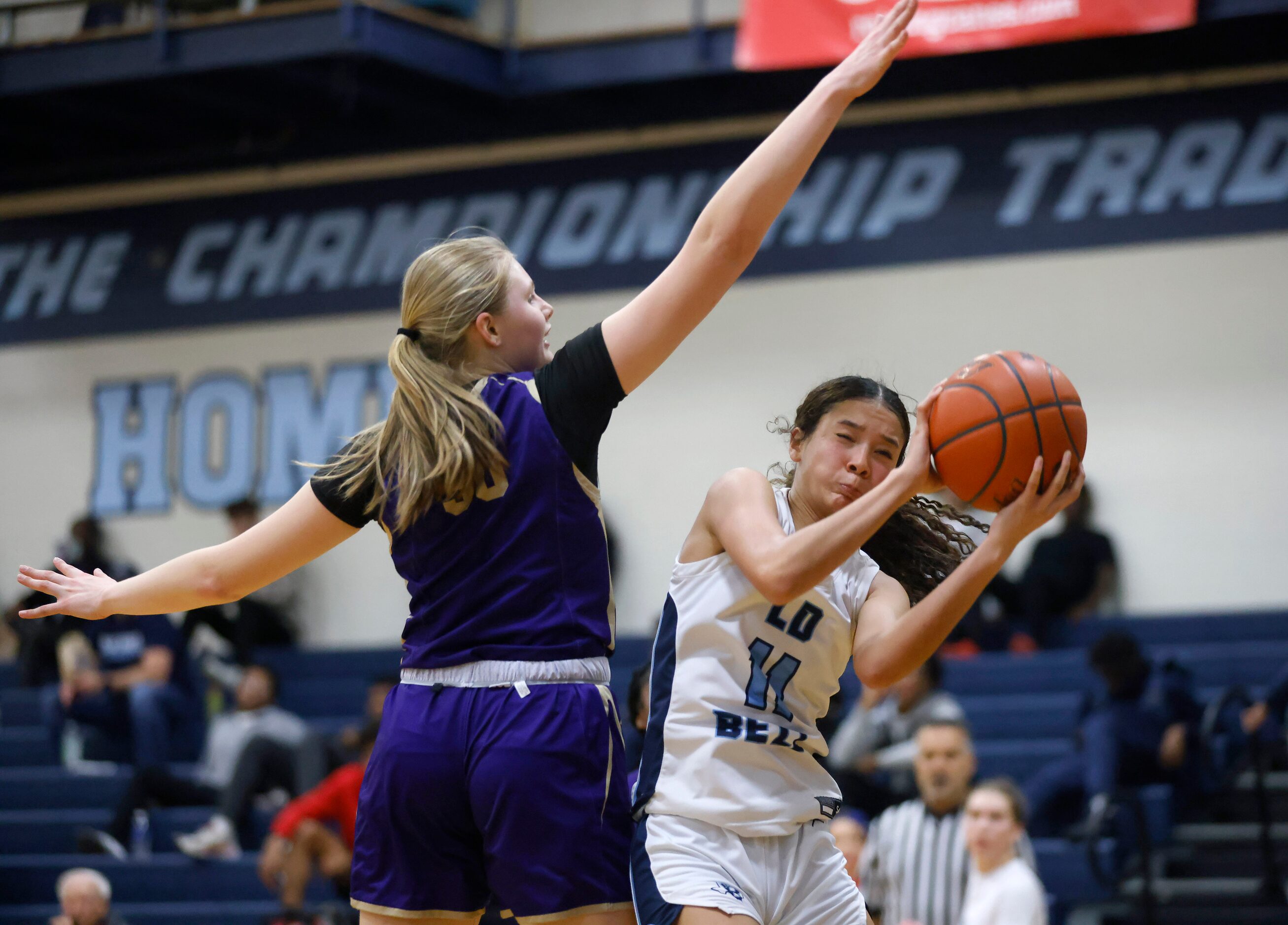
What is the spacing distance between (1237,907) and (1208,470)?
399 centimetres

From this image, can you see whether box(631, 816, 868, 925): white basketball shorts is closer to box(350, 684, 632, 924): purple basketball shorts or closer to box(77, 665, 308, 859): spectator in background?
box(350, 684, 632, 924): purple basketball shorts

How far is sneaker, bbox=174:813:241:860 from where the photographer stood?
8570 millimetres

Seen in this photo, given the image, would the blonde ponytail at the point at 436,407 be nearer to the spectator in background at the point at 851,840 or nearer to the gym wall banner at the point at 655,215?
the spectator in background at the point at 851,840

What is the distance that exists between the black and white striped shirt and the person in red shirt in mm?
2796

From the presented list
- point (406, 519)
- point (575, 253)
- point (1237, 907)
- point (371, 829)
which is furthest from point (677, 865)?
point (575, 253)

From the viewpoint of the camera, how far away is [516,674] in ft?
7.91

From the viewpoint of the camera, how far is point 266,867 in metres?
7.68

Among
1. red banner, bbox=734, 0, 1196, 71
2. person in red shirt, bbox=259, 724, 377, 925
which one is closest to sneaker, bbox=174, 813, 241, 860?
person in red shirt, bbox=259, 724, 377, 925

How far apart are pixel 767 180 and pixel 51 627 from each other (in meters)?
10.1

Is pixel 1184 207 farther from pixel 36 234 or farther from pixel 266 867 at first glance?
pixel 36 234

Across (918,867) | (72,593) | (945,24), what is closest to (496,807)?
(72,593)

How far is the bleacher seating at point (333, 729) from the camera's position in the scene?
8289 millimetres

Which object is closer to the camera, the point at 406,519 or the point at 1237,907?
the point at 406,519

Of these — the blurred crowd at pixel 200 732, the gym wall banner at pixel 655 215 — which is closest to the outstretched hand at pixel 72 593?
the blurred crowd at pixel 200 732
